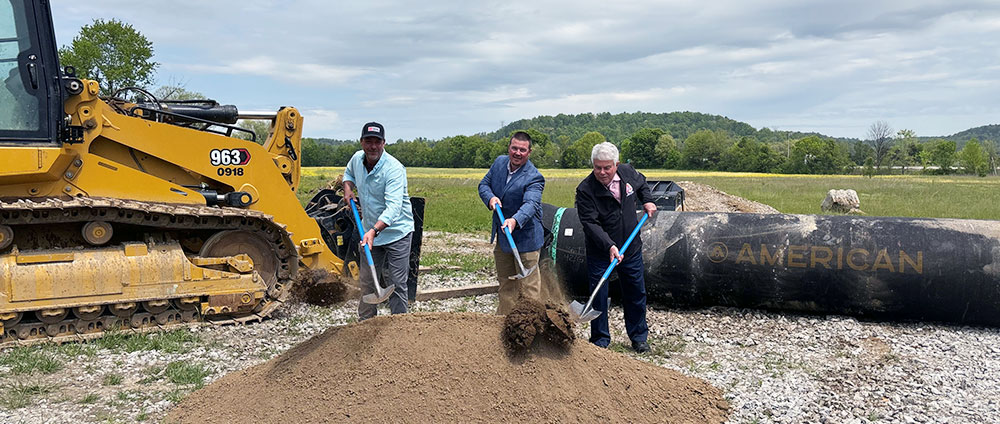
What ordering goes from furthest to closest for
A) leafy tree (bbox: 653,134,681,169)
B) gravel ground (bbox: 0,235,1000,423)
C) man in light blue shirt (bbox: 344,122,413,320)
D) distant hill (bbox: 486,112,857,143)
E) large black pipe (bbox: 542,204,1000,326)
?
distant hill (bbox: 486,112,857,143), leafy tree (bbox: 653,134,681,169), large black pipe (bbox: 542,204,1000,326), man in light blue shirt (bbox: 344,122,413,320), gravel ground (bbox: 0,235,1000,423)

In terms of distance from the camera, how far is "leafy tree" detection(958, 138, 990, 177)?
7225cm

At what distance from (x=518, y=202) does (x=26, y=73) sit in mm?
4149

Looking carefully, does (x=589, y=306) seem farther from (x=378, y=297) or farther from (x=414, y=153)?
(x=414, y=153)

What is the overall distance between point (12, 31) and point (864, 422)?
6.94 metres

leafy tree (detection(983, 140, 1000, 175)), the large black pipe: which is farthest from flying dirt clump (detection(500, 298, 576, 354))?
leafy tree (detection(983, 140, 1000, 175))

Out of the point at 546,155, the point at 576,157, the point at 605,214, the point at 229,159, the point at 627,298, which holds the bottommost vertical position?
the point at 576,157

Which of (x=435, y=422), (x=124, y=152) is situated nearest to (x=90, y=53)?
(x=124, y=152)

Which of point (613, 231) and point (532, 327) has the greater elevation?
point (613, 231)

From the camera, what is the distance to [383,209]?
5.54 metres

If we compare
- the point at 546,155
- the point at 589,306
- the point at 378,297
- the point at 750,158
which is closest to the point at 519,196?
the point at 589,306

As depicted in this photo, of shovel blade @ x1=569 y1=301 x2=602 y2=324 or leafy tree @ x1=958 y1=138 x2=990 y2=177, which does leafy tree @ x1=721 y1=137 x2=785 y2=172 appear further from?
shovel blade @ x1=569 y1=301 x2=602 y2=324

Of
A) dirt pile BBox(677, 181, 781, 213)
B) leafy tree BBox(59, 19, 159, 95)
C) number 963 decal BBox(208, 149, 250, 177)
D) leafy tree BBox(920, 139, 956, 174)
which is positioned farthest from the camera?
leafy tree BBox(920, 139, 956, 174)

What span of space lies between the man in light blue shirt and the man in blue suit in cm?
77

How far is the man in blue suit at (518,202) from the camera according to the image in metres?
5.88
